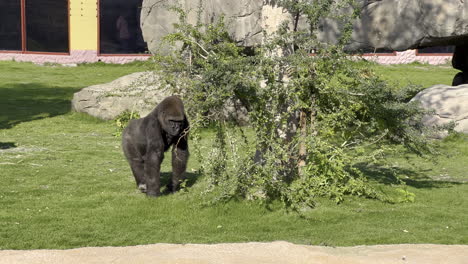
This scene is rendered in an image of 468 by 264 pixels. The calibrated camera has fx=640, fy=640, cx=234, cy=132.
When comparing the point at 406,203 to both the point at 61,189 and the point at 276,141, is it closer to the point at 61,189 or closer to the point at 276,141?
the point at 276,141

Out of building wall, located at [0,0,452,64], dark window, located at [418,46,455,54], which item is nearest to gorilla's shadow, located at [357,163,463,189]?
dark window, located at [418,46,455,54]

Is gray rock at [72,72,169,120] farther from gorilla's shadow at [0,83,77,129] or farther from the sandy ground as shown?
the sandy ground

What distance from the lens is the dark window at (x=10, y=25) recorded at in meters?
29.3

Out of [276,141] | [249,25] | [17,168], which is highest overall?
[249,25]

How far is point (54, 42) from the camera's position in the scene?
96.3 feet

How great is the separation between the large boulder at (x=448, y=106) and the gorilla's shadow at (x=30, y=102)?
33.1 feet

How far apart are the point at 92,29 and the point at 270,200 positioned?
22.4m

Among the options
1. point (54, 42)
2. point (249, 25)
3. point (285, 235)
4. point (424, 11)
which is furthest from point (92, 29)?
point (285, 235)

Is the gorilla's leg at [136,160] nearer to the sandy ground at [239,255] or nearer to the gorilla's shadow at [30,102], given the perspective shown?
the sandy ground at [239,255]

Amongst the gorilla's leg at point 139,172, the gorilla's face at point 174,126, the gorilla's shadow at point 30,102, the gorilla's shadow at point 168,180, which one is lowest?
the gorilla's shadow at point 30,102

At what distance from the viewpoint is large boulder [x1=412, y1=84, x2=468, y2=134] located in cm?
1491

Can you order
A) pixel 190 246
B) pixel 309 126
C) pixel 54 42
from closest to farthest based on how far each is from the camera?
pixel 190 246 < pixel 309 126 < pixel 54 42

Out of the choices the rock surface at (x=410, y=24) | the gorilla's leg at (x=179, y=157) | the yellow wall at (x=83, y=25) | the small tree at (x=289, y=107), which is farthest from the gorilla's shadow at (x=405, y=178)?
the yellow wall at (x=83, y=25)

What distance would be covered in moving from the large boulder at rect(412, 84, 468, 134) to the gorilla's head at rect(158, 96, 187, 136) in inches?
303
